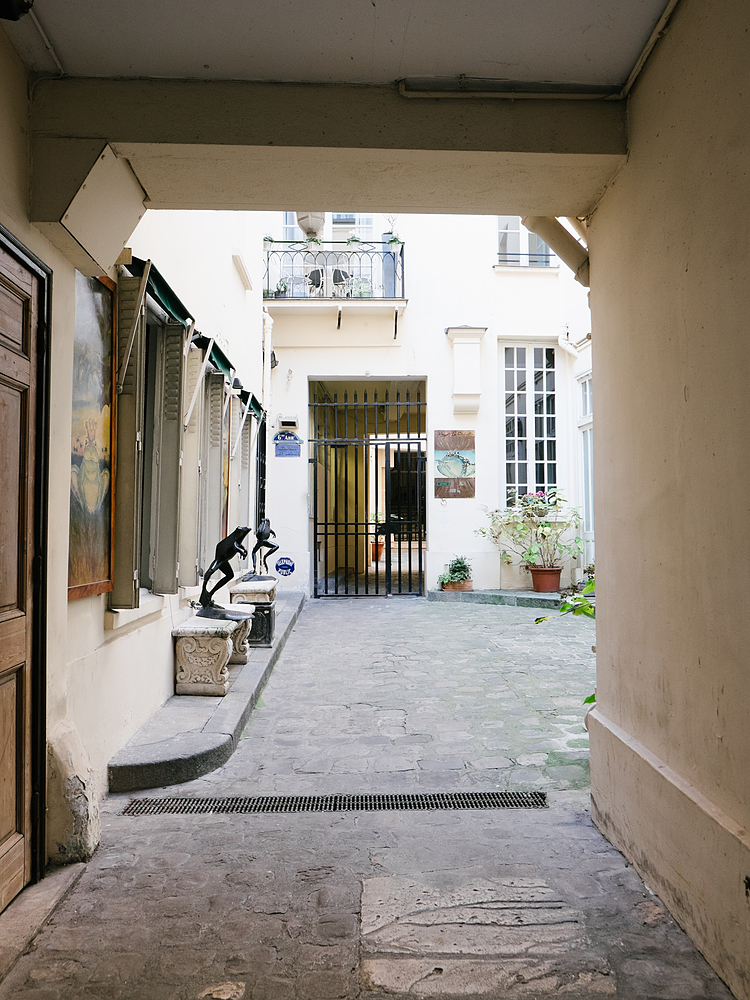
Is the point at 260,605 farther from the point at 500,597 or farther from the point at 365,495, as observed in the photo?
the point at 365,495

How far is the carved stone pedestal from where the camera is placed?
712 centimetres

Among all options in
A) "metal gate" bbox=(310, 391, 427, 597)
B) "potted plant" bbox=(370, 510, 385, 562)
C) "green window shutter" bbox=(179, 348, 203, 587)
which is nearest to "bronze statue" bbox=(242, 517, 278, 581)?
"metal gate" bbox=(310, 391, 427, 597)

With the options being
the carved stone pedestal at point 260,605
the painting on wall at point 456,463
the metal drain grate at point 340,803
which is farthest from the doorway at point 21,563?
the painting on wall at point 456,463

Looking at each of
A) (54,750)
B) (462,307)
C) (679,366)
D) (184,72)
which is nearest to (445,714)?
(54,750)

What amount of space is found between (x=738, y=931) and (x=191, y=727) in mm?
3189

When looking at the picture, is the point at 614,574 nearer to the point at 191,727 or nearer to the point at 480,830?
the point at 480,830

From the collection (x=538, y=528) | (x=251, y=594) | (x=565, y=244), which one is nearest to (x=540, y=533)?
(x=538, y=528)

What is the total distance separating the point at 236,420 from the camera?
25.1ft

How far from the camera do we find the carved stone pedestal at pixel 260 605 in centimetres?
712

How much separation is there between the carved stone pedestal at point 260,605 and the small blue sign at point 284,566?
3.63 meters

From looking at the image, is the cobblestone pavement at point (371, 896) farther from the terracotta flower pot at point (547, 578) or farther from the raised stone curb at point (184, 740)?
the terracotta flower pot at point (547, 578)

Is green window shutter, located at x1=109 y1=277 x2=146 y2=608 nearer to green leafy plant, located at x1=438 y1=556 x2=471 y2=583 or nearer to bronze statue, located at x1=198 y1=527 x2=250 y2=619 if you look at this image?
bronze statue, located at x1=198 y1=527 x2=250 y2=619

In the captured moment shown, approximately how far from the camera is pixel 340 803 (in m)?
3.67

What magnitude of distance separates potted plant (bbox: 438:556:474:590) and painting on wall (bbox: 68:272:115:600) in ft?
27.5
